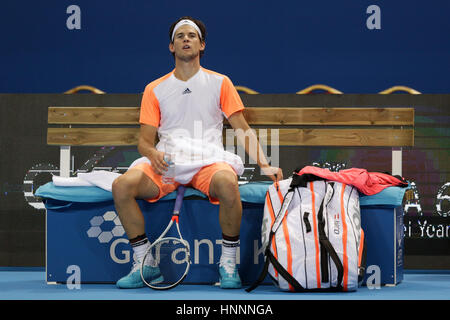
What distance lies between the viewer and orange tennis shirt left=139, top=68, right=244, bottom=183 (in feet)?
10.6

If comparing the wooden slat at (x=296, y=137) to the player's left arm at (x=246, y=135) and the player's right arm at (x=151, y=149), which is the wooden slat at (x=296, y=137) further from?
the player's right arm at (x=151, y=149)

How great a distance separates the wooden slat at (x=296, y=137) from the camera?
3.64 metres

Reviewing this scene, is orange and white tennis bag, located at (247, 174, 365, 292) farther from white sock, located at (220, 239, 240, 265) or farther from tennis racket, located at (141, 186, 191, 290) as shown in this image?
tennis racket, located at (141, 186, 191, 290)

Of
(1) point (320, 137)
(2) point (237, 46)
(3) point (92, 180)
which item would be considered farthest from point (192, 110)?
(2) point (237, 46)

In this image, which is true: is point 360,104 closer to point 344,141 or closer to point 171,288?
point 344,141

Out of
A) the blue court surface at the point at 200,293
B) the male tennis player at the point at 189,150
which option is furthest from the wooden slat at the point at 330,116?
the blue court surface at the point at 200,293

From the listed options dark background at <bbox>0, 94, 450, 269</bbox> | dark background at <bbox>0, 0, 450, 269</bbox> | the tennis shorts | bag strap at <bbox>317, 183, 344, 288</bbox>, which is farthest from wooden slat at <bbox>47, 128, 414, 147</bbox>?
dark background at <bbox>0, 0, 450, 269</bbox>

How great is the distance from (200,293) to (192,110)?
3.03ft

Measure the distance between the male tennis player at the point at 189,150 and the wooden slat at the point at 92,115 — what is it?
47 centimetres

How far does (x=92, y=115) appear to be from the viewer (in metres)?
3.82

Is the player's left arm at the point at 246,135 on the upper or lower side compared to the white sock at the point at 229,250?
upper

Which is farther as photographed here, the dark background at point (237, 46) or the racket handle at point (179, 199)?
the dark background at point (237, 46)

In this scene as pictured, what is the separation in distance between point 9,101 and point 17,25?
1.45 metres

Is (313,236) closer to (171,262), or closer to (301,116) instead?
(171,262)
